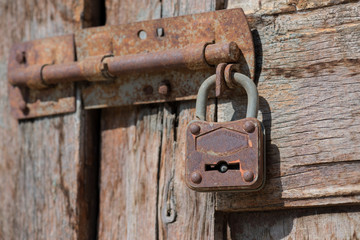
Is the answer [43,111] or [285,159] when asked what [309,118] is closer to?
[285,159]

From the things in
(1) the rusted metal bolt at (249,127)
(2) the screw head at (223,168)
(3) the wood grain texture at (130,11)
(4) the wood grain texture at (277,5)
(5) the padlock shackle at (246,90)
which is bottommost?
(2) the screw head at (223,168)

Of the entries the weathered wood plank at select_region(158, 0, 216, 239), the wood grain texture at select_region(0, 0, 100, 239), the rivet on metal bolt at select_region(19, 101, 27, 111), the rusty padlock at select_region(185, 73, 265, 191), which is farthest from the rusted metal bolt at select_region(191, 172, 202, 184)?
the rivet on metal bolt at select_region(19, 101, 27, 111)

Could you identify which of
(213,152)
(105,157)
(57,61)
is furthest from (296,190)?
(57,61)

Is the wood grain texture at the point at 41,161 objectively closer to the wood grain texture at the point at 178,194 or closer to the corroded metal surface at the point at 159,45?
the corroded metal surface at the point at 159,45

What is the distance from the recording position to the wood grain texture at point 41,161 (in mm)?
1271

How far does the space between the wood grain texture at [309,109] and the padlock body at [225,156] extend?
6cm

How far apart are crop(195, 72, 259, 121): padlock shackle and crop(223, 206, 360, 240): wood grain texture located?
0.22 m

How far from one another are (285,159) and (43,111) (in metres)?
0.60

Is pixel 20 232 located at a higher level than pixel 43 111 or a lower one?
lower

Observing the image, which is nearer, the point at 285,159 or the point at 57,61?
the point at 285,159

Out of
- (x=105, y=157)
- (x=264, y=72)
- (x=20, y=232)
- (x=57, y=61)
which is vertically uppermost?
(x=57, y=61)

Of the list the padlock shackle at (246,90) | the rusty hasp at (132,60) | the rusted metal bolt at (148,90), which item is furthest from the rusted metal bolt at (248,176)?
the rusted metal bolt at (148,90)

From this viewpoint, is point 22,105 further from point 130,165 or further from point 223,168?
point 223,168

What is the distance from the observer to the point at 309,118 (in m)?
1.04
